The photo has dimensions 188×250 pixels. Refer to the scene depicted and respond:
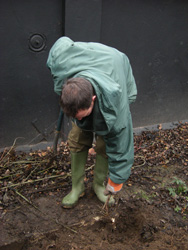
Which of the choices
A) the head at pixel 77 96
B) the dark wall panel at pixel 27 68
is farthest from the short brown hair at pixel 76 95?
the dark wall panel at pixel 27 68

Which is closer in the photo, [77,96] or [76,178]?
[77,96]

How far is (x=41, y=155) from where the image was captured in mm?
3570

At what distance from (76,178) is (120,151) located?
33.4 inches

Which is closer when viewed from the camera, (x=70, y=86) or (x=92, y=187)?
(x=70, y=86)

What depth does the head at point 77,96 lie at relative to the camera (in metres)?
1.75

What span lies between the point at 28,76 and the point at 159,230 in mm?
2185

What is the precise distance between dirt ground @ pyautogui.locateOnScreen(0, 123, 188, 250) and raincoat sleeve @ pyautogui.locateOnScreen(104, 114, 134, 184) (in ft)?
2.35

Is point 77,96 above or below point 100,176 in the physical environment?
above

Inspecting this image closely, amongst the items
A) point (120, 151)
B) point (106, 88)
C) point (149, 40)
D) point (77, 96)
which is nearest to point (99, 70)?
point (106, 88)

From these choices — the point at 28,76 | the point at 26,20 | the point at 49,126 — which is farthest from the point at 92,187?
the point at 26,20

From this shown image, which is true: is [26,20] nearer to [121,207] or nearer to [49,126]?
[49,126]

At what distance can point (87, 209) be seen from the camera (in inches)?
112

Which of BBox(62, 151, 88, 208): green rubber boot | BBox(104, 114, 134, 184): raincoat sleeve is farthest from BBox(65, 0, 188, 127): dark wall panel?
BBox(104, 114, 134, 184): raincoat sleeve

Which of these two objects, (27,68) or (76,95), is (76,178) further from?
(27,68)
